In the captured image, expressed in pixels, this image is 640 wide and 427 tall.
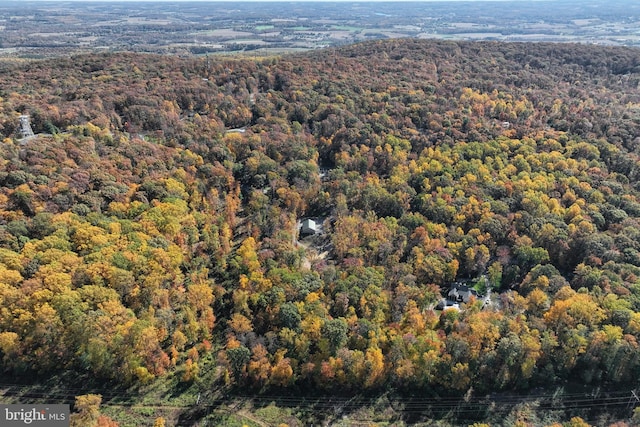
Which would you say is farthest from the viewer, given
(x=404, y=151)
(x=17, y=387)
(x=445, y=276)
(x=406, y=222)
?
(x=404, y=151)

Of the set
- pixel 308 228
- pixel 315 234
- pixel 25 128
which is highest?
pixel 25 128

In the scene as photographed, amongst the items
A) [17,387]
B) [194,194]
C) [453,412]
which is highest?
[194,194]

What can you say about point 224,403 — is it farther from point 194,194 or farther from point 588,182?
point 588,182

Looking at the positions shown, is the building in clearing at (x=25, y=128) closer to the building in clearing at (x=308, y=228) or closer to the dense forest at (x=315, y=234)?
the dense forest at (x=315, y=234)

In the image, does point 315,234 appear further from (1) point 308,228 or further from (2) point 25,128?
(2) point 25,128

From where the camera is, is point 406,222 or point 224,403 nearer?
point 224,403

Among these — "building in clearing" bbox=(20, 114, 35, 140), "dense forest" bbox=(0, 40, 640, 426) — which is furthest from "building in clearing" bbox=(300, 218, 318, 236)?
"building in clearing" bbox=(20, 114, 35, 140)

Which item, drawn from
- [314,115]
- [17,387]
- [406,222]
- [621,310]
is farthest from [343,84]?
[17,387]

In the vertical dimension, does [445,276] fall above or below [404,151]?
below

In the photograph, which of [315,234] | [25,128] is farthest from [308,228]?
[25,128]
